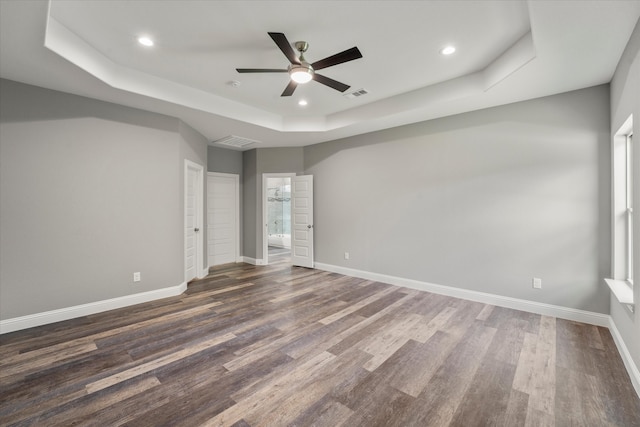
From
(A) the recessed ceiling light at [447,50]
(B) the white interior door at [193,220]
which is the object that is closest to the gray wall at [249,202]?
(B) the white interior door at [193,220]

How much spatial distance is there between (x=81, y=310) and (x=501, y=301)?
554 cm

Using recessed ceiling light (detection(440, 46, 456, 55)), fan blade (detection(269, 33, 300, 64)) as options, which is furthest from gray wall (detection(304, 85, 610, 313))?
fan blade (detection(269, 33, 300, 64))

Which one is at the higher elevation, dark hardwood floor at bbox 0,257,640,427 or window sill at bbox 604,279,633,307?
window sill at bbox 604,279,633,307

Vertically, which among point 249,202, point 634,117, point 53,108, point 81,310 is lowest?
point 81,310

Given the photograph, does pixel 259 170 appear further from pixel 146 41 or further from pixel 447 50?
pixel 447 50

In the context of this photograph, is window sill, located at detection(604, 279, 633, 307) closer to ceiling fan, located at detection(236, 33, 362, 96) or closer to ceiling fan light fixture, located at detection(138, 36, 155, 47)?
ceiling fan, located at detection(236, 33, 362, 96)

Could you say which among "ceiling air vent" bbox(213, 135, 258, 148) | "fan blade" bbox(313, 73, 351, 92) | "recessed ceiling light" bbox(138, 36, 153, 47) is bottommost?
"fan blade" bbox(313, 73, 351, 92)

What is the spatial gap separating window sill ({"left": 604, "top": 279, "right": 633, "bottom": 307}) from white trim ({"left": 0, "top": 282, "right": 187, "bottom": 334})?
5.27m

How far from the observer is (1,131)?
3.07 metres

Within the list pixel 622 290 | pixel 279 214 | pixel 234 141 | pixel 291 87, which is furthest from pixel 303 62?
pixel 279 214

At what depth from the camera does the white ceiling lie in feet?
7.62

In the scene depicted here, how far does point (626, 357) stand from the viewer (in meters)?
2.42

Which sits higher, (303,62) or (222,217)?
(303,62)

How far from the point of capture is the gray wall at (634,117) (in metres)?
2.14
